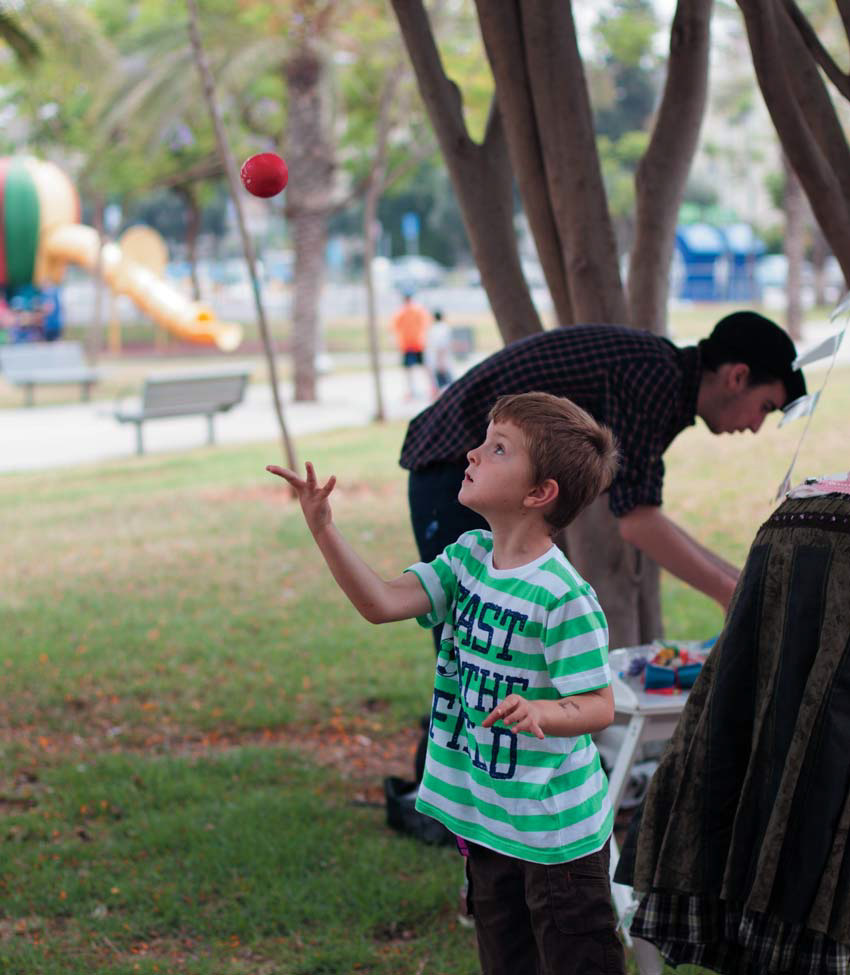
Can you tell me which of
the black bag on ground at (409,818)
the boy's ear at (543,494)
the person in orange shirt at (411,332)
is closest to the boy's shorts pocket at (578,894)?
the boy's ear at (543,494)

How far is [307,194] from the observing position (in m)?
19.9

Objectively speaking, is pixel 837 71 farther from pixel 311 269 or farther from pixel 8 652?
pixel 311 269

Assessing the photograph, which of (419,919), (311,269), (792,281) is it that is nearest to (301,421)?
(311,269)

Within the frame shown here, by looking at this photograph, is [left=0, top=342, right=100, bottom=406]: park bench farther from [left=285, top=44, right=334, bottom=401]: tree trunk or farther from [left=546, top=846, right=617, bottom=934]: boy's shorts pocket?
[left=546, top=846, right=617, bottom=934]: boy's shorts pocket

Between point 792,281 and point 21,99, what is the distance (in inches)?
721

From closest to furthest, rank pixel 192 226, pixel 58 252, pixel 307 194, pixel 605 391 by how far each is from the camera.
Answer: pixel 605 391 < pixel 307 194 < pixel 58 252 < pixel 192 226

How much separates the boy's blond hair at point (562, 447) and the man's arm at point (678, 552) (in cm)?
92

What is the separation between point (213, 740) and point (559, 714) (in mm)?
3500

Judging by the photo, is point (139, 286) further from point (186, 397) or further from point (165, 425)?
point (186, 397)

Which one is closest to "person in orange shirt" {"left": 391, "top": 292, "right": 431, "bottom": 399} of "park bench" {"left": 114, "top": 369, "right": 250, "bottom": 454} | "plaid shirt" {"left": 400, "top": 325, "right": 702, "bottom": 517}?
"park bench" {"left": 114, "top": 369, "right": 250, "bottom": 454}

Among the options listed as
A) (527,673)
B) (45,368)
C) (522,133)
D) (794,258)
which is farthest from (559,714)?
(794,258)

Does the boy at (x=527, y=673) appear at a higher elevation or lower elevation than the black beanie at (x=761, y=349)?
lower

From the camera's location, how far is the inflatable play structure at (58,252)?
32062mm

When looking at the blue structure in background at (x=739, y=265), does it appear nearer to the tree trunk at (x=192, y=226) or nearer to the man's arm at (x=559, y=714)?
the tree trunk at (x=192, y=226)
